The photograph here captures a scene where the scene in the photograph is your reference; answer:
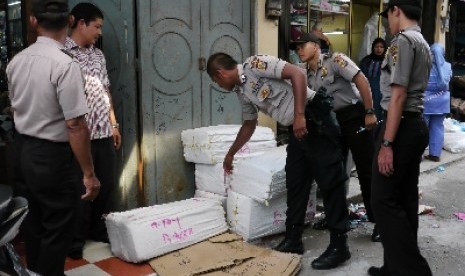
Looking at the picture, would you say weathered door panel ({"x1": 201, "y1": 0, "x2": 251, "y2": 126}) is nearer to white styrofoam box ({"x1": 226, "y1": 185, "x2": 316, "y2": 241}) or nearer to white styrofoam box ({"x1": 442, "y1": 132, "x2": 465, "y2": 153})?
white styrofoam box ({"x1": 226, "y1": 185, "x2": 316, "y2": 241})

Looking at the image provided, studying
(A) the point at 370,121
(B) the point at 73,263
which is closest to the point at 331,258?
(A) the point at 370,121

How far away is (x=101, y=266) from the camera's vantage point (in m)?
4.18

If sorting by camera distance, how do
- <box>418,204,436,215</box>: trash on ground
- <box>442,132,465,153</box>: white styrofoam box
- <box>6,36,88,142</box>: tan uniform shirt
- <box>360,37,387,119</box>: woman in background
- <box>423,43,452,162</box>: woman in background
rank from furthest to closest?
1. <box>442,132,465,153</box>: white styrofoam box
2. <box>423,43,452,162</box>: woman in background
3. <box>360,37,387,119</box>: woman in background
4. <box>418,204,436,215</box>: trash on ground
5. <box>6,36,88,142</box>: tan uniform shirt

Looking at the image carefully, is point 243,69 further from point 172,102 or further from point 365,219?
point 365,219

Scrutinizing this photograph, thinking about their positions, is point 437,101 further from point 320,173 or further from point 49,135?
point 49,135

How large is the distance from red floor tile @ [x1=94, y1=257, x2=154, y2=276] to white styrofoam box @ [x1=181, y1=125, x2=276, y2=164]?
1.29 m

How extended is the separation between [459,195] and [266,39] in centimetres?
324

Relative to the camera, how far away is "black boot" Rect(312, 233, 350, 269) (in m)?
4.14

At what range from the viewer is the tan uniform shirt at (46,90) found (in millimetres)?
2885

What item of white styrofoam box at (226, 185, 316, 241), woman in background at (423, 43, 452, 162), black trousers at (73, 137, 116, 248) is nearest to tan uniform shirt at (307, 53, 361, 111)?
white styrofoam box at (226, 185, 316, 241)

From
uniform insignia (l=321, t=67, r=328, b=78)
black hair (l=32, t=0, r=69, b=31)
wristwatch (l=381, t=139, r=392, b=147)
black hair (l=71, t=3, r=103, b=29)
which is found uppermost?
black hair (l=71, t=3, r=103, b=29)

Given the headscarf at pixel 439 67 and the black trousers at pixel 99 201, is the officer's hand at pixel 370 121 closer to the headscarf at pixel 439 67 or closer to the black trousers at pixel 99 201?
the black trousers at pixel 99 201

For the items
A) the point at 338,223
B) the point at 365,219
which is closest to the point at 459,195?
the point at 365,219

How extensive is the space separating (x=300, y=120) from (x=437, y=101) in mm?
5170
